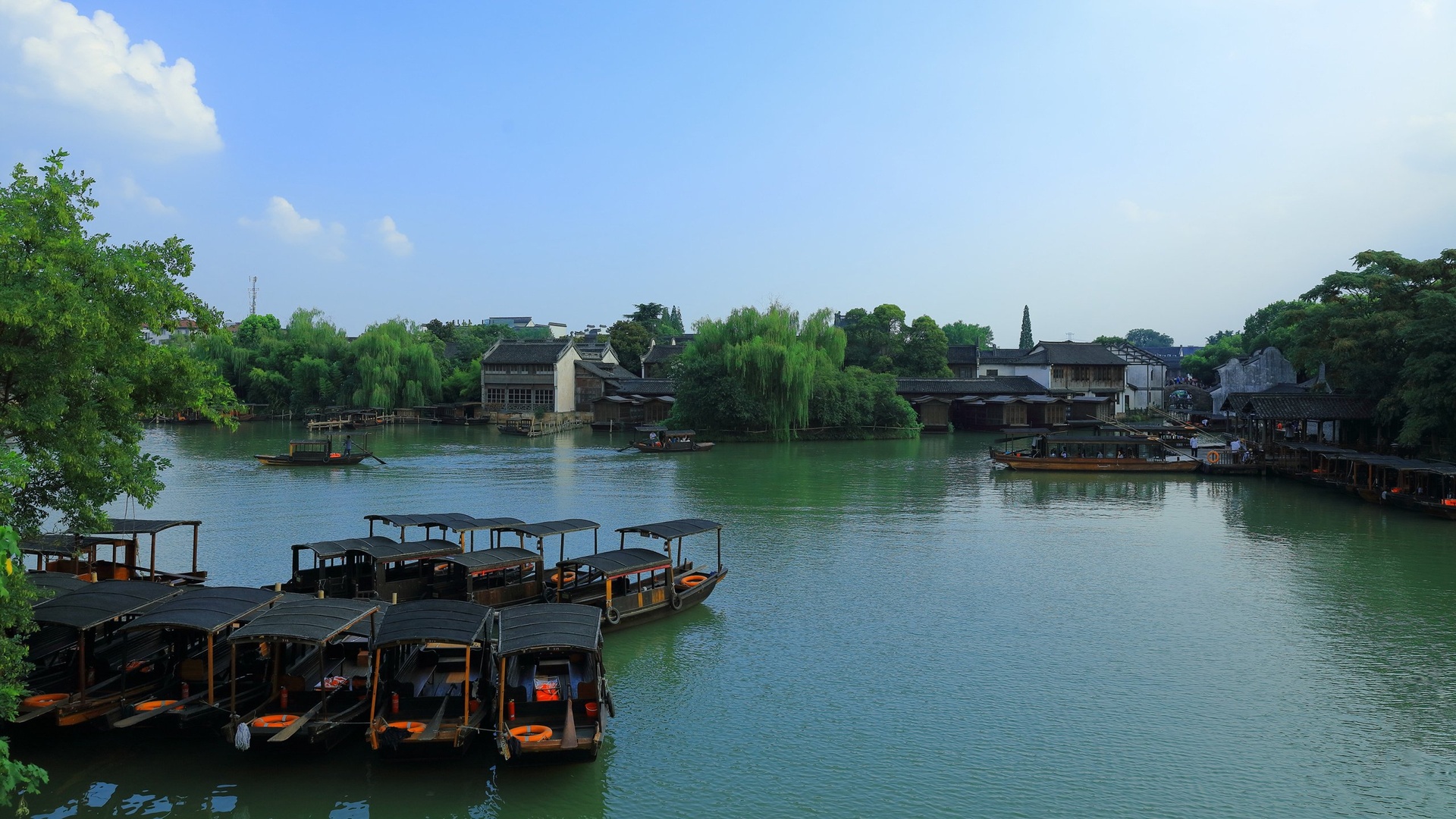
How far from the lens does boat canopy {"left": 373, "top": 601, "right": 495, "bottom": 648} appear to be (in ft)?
36.0

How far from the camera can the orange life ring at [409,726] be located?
10.5m

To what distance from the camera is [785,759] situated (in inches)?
433

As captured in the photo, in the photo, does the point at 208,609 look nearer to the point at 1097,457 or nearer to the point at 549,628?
the point at 549,628

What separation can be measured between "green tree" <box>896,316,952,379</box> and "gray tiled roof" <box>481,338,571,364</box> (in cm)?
2309

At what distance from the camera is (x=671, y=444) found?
1766 inches

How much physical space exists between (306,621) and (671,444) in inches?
1331

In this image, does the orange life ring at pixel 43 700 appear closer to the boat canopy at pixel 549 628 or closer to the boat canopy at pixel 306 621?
the boat canopy at pixel 306 621

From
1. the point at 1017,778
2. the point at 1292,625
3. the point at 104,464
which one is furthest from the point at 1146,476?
the point at 104,464

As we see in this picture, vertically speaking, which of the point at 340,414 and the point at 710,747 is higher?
the point at 340,414

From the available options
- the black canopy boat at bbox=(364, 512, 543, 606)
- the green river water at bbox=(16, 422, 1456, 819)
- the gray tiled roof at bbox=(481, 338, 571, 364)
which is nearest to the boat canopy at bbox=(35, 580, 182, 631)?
the green river water at bbox=(16, 422, 1456, 819)

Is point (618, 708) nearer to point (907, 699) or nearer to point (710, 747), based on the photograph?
point (710, 747)

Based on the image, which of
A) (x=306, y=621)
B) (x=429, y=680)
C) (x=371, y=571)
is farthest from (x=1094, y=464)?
(x=306, y=621)

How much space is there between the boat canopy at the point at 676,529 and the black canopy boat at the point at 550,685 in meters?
5.07

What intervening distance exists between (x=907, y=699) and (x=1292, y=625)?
800cm
